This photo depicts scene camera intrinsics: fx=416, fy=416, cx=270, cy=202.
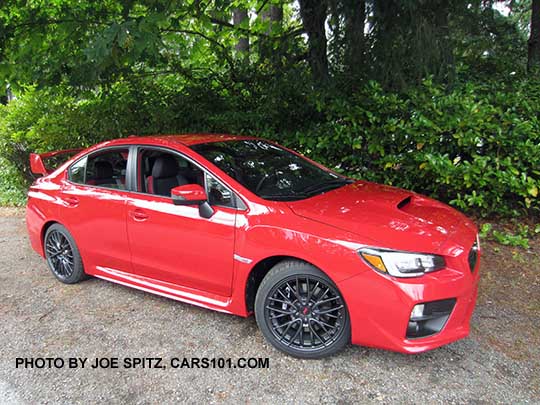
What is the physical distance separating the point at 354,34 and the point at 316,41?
23.8 inches

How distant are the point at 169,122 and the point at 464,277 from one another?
4935 millimetres

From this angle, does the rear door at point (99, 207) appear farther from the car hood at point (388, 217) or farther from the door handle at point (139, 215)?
the car hood at point (388, 217)

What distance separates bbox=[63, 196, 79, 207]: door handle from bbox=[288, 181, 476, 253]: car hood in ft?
7.26

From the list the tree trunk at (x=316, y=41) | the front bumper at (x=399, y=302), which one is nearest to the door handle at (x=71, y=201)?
the front bumper at (x=399, y=302)

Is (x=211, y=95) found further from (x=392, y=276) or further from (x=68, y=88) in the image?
(x=392, y=276)

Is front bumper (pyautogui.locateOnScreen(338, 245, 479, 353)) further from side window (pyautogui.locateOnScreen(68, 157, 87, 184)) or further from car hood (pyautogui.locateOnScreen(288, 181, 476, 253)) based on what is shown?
side window (pyautogui.locateOnScreen(68, 157, 87, 184))

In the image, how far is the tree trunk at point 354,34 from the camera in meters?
4.57

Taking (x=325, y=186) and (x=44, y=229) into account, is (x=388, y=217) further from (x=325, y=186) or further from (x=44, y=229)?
(x=44, y=229)

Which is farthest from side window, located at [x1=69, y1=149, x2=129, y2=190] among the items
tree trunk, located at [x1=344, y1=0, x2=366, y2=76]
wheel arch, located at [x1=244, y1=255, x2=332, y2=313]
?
tree trunk, located at [x1=344, y1=0, x2=366, y2=76]

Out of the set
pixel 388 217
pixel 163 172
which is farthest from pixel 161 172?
pixel 388 217

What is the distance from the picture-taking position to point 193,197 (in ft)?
9.78

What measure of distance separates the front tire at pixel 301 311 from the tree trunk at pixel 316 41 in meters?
3.31

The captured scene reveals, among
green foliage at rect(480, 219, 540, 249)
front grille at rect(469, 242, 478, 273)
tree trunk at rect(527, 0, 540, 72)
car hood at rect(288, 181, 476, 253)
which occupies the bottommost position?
green foliage at rect(480, 219, 540, 249)

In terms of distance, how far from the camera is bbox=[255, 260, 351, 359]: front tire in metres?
2.72
